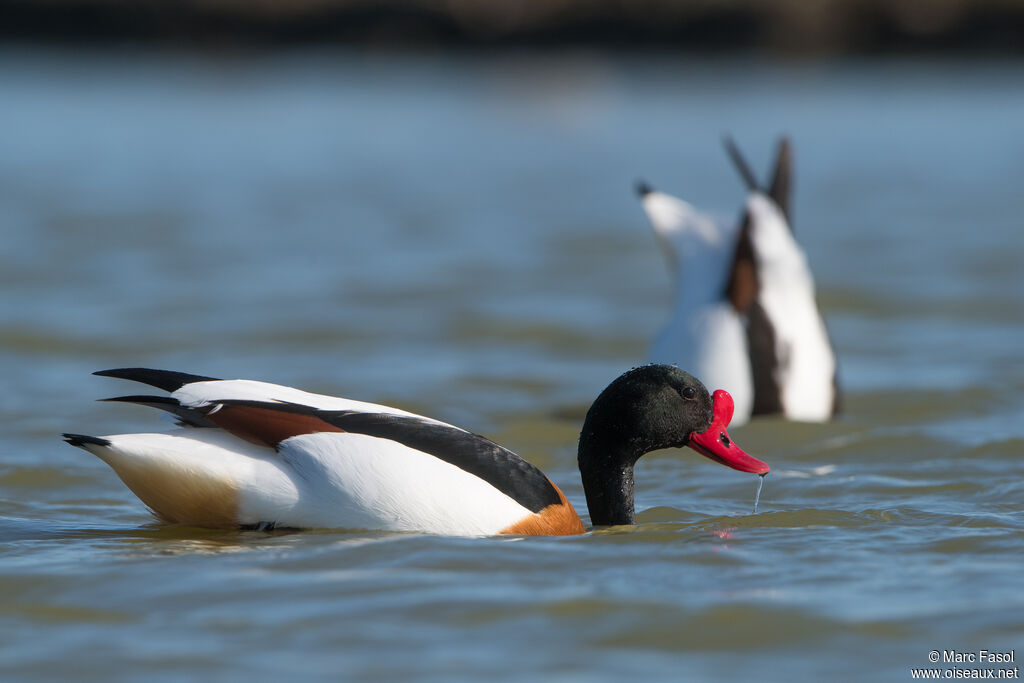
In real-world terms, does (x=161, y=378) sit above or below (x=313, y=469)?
above

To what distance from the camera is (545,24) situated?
32812mm

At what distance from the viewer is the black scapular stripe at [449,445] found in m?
5.16

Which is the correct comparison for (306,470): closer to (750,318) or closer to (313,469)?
(313,469)

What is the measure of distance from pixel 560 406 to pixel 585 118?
19.5m

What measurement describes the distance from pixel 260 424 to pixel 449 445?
63 cm

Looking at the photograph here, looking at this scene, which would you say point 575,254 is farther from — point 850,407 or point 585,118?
point 585,118

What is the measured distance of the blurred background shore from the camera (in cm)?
2989

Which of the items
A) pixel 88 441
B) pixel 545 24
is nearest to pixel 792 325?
pixel 88 441

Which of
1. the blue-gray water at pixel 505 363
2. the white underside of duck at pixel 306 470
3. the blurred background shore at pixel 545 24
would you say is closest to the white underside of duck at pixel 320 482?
the white underside of duck at pixel 306 470

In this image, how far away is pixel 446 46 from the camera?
110 ft

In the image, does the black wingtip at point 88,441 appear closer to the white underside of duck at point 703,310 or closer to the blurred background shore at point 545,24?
the white underside of duck at point 703,310

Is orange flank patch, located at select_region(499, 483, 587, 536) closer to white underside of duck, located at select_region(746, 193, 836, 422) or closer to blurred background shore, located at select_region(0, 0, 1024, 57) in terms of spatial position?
white underside of duck, located at select_region(746, 193, 836, 422)

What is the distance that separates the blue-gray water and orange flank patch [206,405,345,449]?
346 mm

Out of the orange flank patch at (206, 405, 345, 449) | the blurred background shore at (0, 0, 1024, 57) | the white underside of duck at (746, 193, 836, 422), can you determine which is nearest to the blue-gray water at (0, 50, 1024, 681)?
the white underside of duck at (746, 193, 836, 422)
